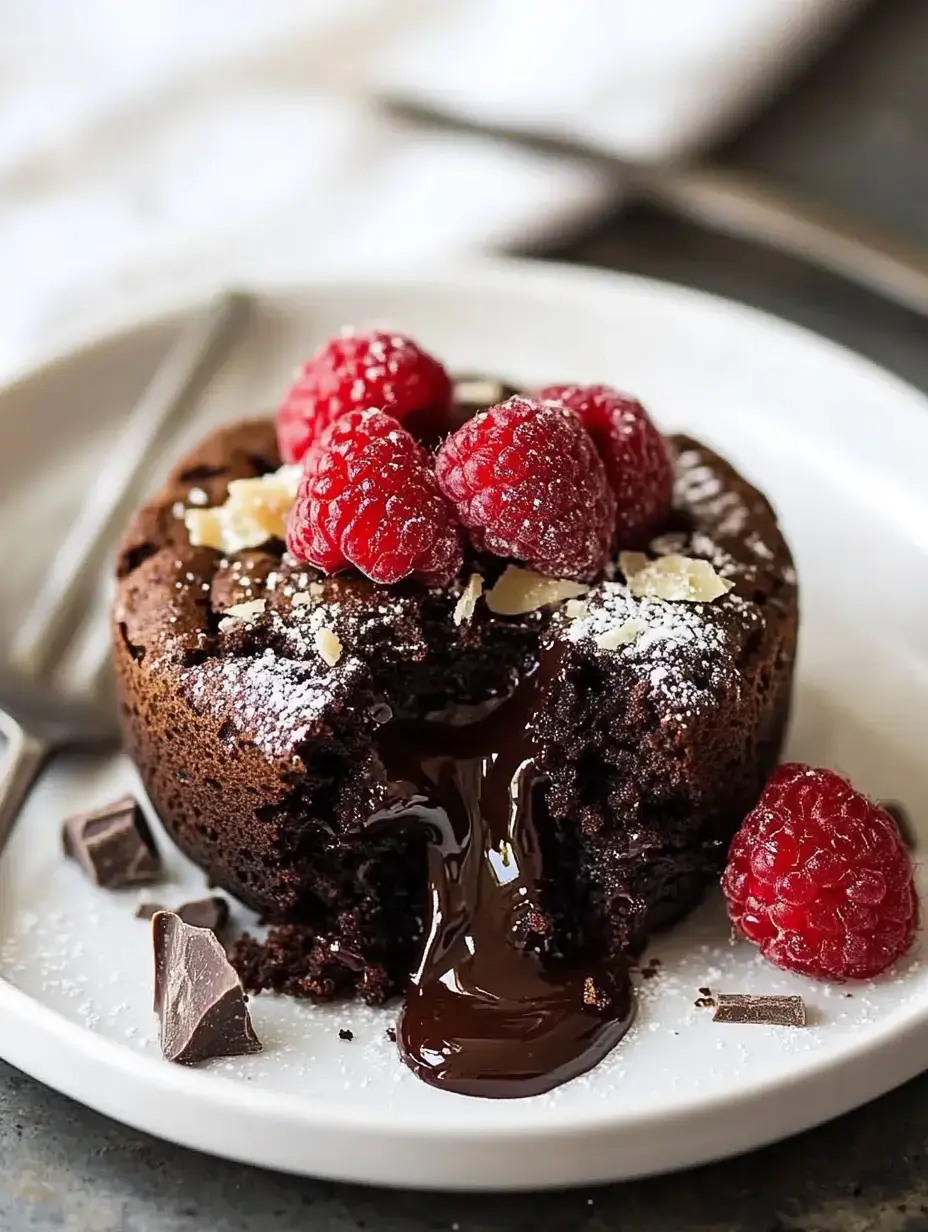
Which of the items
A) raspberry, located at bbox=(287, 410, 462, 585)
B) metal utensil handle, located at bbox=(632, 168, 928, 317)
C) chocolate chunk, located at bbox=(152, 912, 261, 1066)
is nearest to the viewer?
chocolate chunk, located at bbox=(152, 912, 261, 1066)

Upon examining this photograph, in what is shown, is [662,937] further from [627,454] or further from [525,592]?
[627,454]

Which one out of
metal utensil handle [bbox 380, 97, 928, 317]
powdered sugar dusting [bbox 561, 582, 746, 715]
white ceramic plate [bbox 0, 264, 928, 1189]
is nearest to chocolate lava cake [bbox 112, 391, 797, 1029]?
powdered sugar dusting [bbox 561, 582, 746, 715]

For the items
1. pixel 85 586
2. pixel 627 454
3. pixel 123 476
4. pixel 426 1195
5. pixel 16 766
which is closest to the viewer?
pixel 426 1195

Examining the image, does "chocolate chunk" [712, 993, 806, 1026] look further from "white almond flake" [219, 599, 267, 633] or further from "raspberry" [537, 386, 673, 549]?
"white almond flake" [219, 599, 267, 633]

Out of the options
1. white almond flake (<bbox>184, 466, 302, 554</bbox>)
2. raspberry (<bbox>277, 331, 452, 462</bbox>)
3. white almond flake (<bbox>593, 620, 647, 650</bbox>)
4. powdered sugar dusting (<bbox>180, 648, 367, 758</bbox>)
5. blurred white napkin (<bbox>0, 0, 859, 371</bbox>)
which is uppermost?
blurred white napkin (<bbox>0, 0, 859, 371</bbox>)

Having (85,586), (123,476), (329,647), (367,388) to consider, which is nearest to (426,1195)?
(329,647)

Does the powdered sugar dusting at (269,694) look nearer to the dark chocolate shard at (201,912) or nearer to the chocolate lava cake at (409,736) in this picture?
the chocolate lava cake at (409,736)
